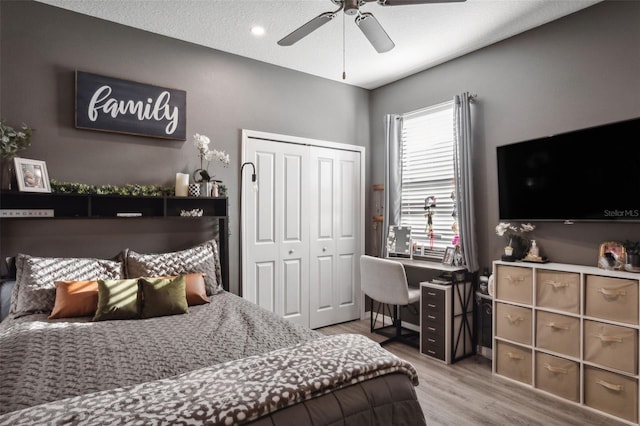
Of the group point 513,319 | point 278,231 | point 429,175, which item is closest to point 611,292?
point 513,319

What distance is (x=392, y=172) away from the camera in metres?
4.24

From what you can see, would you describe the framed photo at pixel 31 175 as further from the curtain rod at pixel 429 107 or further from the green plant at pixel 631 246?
the green plant at pixel 631 246

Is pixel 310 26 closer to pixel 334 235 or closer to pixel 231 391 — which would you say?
pixel 231 391

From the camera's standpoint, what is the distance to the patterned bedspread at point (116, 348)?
1425mm

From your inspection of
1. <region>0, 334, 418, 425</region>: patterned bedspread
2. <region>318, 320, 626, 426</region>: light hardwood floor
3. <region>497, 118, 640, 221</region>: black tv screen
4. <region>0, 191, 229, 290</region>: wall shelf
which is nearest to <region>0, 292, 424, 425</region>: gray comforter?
<region>0, 334, 418, 425</region>: patterned bedspread

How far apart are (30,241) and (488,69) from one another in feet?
13.5

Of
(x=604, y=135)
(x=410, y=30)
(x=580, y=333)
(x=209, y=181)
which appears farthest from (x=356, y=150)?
(x=580, y=333)

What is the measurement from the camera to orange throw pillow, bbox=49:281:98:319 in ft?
7.57

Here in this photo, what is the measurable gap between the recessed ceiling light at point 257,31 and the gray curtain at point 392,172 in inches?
67.9

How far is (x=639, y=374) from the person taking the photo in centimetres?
229

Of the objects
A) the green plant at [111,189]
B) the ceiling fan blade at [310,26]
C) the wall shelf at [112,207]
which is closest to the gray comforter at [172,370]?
the wall shelf at [112,207]

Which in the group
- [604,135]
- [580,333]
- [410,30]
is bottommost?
[580,333]

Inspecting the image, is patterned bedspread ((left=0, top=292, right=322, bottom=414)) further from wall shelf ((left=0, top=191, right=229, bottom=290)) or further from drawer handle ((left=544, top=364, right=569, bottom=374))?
drawer handle ((left=544, top=364, right=569, bottom=374))

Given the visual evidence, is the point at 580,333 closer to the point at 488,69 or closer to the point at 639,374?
the point at 639,374
